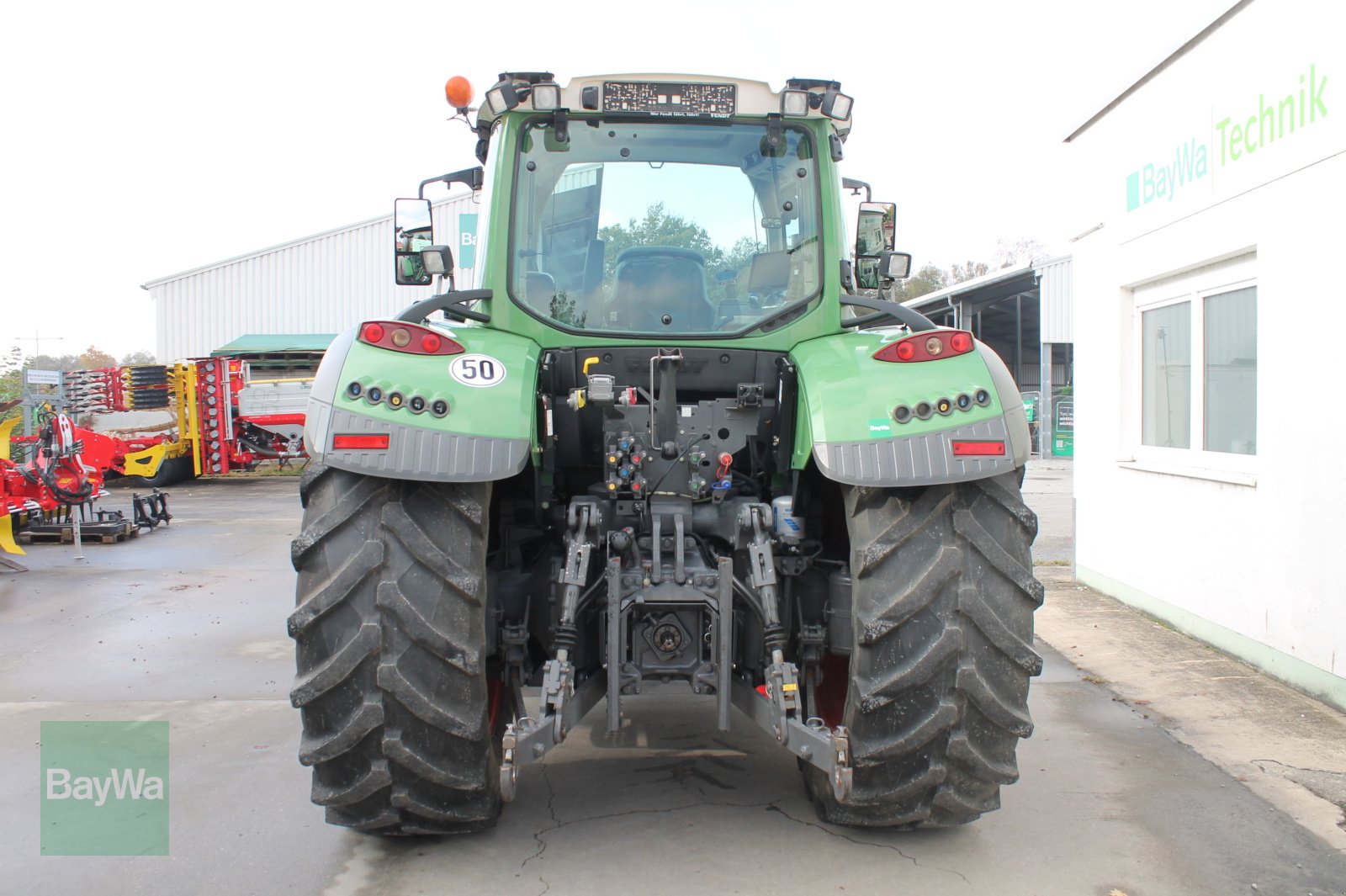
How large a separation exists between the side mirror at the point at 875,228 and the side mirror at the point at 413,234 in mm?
1725

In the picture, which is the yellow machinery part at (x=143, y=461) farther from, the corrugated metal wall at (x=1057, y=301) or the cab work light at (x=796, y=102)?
the corrugated metal wall at (x=1057, y=301)

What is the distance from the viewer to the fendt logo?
11.5 ft

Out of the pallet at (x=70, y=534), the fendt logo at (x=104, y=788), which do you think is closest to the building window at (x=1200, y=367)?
the fendt logo at (x=104, y=788)

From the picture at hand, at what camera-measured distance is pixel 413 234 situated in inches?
164

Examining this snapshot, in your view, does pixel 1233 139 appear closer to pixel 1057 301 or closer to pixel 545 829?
pixel 545 829

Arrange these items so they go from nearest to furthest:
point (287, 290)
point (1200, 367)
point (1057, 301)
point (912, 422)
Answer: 1. point (912, 422)
2. point (1200, 367)
3. point (1057, 301)
4. point (287, 290)

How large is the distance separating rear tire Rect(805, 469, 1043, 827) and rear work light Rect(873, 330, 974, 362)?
1.40 ft

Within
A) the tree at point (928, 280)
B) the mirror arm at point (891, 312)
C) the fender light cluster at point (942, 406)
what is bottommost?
the fender light cluster at point (942, 406)

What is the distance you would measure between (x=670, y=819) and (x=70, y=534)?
34.2ft

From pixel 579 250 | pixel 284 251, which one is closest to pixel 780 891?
pixel 579 250

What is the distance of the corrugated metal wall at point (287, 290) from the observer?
26.5m

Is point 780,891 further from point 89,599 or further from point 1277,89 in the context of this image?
point 89,599

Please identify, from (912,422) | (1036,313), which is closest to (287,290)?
(1036,313)

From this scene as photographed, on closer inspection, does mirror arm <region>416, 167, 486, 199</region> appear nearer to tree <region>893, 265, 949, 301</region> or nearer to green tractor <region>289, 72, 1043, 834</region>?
green tractor <region>289, 72, 1043, 834</region>
